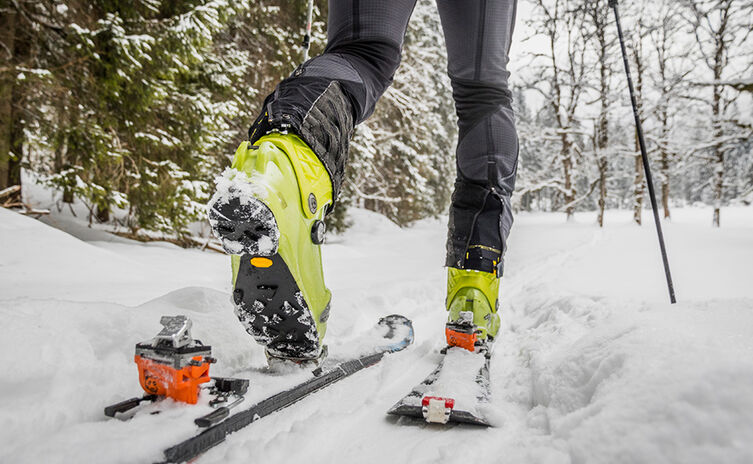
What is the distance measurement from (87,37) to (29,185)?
32.4 ft

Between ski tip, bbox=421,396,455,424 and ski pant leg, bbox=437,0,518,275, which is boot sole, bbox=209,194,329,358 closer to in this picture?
ski tip, bbox=421,396,455,424

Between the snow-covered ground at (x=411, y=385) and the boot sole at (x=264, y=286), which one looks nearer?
the snow-covered ground at (x=411, y=385)

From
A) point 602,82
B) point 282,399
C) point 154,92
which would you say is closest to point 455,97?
point 282,399

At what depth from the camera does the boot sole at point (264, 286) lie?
673 mm

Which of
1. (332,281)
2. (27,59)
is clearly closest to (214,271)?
(332,281)

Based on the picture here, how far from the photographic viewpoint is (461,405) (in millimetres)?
766

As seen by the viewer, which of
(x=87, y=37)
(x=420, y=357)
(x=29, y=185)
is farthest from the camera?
(x=29, y=185)

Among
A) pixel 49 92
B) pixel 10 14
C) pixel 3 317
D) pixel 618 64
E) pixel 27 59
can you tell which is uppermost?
pixel 618 64

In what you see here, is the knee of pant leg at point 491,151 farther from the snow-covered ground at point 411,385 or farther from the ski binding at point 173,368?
the ski binding at point 173,368

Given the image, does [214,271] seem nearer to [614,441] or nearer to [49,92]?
[49,92]

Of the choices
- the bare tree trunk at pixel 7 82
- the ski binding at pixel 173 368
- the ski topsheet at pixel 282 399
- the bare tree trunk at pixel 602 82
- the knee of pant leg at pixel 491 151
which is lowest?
the ski topsheet at pixel 282 399

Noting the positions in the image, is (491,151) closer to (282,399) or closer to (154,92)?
(282,399)

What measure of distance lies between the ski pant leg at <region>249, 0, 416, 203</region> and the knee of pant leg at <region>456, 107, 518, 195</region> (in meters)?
0.34

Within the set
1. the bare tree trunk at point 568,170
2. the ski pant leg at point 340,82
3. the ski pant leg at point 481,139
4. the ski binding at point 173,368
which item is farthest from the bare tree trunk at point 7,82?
the bare tree trunk at point 568,170
